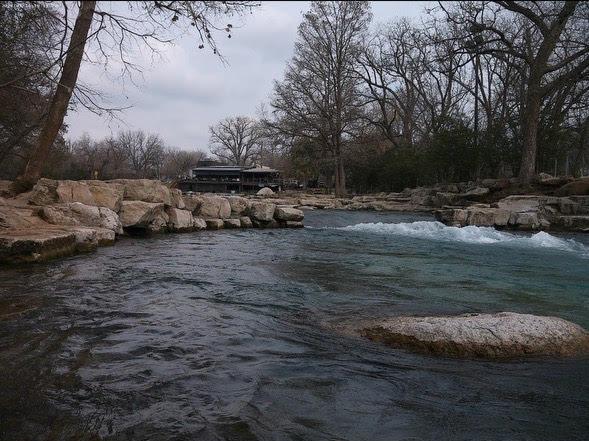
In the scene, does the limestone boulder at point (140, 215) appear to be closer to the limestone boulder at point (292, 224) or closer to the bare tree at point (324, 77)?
the limestone boulder at point (292, 224)

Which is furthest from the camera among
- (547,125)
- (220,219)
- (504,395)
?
(547,125)

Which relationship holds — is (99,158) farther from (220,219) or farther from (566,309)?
(566,309)

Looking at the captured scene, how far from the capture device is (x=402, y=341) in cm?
Result: 436

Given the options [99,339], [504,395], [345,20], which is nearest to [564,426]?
[504,395]

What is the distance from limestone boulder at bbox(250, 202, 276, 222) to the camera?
17781 millimetres

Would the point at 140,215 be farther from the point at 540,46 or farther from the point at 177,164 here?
the point at 177,164

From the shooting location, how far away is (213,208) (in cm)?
1702

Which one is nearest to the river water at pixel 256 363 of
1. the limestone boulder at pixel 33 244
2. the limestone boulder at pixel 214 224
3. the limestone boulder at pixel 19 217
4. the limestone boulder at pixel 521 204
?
the limestone boulder at pixel 33 244

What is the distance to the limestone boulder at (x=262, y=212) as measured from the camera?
17.8 m

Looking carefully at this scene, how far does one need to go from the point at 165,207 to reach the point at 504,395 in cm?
1264

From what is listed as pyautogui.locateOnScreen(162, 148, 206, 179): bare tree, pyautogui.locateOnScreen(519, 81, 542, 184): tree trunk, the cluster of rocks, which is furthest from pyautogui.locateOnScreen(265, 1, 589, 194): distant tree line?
pyautogui.locateOnScreen(162, 148, 206, 179): bare tree

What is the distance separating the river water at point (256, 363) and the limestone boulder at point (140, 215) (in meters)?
4.27

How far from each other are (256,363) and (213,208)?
44.5ft

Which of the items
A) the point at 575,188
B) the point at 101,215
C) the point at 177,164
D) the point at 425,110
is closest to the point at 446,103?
the point at 425,110
